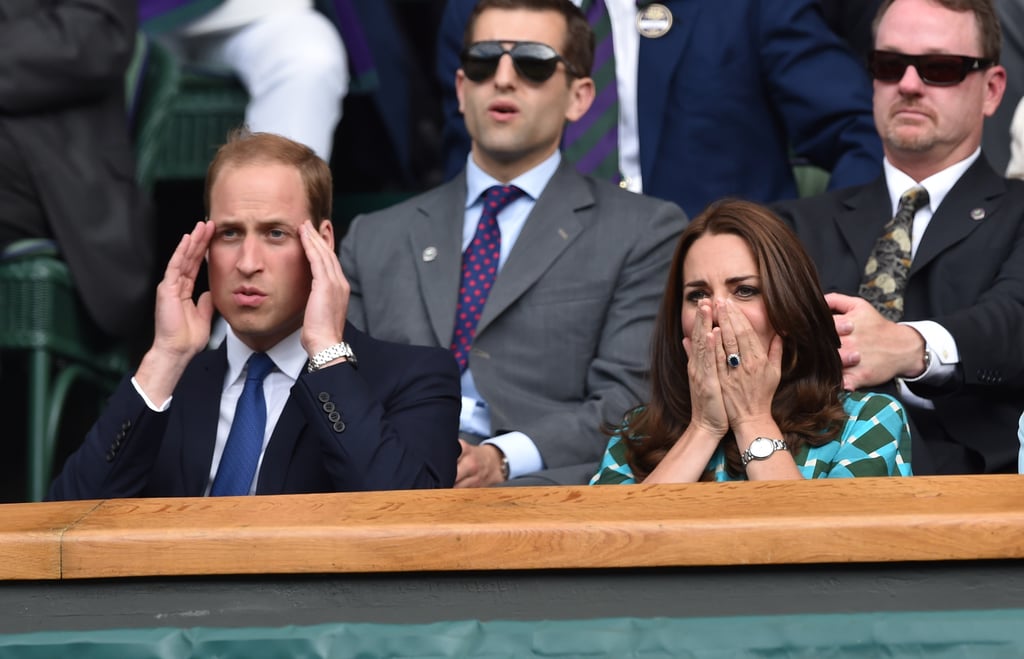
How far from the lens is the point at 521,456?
326 cm

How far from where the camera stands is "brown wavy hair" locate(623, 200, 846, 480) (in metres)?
2.66

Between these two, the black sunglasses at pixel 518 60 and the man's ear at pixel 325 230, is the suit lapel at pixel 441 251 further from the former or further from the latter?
the man's ear at pixel 325 230

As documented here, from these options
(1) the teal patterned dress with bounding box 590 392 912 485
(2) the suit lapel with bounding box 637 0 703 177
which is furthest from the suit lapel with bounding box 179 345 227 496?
(2) the suit lapel with bounding box 637 0 703 177

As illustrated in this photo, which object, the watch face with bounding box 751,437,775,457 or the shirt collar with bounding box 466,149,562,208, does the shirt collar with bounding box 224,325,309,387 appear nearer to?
the watch face with bounding box 751,437,775,457

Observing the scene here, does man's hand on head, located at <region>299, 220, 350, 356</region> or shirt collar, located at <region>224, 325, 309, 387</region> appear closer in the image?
man's hand on head, located at <region>299, 220, 350, 356</region>

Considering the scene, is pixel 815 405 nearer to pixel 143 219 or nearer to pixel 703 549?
pixel 703 549

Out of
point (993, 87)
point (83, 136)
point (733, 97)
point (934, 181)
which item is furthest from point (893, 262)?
point (83, 136)

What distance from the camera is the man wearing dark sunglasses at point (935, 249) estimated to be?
3064 millimetres

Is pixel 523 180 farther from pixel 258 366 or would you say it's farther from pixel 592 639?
pixel 592 639

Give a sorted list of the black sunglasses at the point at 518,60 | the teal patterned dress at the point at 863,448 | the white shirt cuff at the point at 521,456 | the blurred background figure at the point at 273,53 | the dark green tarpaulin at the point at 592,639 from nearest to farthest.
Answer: the dark green tarpaulin at the point at 592,639 < the teal patterned dress at the point at 863,448 < the white shirt cuff at the point at 521,456 < the black sunglasses at the point at 518,60 < the blurred background figure at the point at 273,53

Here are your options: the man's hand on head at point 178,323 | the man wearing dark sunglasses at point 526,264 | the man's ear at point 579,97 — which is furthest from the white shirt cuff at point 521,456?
the man's ear at point 579,97

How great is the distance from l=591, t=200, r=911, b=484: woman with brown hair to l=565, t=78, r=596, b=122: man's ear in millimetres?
1012

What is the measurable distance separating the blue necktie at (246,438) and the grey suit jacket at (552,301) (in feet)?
2.16

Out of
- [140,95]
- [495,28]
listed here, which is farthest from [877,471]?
[140,95]
